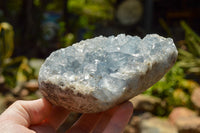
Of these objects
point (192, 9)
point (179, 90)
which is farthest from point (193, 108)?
point (192, 9)

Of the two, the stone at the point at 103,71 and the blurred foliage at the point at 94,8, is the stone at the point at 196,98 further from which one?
the blurred foliage at the point at 94,8

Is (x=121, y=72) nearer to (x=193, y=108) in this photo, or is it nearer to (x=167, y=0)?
(x=193, y=108)

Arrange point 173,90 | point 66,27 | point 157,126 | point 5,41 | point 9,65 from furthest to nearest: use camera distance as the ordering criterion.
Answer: point 66,27
point 9,65
point 5,41
point 173,90
point 157,126

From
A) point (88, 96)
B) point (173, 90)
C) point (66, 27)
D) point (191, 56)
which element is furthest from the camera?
point (66, 27)

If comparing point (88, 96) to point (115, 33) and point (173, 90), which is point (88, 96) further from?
point (115, 33)

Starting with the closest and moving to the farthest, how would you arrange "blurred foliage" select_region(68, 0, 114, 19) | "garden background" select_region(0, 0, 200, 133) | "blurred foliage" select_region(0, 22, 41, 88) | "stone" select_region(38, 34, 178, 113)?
"stone" select_region(38, 34, 178, 113)
"garden background" select_region(0, 0, 200, 133)
"blurred foliage" select_region(0, 22, 41, 88)
"blurred foliage" select_region(68, 0, 114, 19)

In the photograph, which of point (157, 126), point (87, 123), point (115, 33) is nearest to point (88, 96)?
point (87, 123)

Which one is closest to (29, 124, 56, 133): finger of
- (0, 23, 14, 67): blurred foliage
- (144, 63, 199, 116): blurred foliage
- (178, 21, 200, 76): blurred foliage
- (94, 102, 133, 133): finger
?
(94, 102, 133, 133): finger

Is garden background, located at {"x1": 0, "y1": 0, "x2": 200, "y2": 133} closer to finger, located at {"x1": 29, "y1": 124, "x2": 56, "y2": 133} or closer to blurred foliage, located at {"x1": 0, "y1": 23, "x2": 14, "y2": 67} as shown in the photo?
blurred foliage, located at {"x1": 0, "y1": 23, "x2": 14, "y2": 67}
